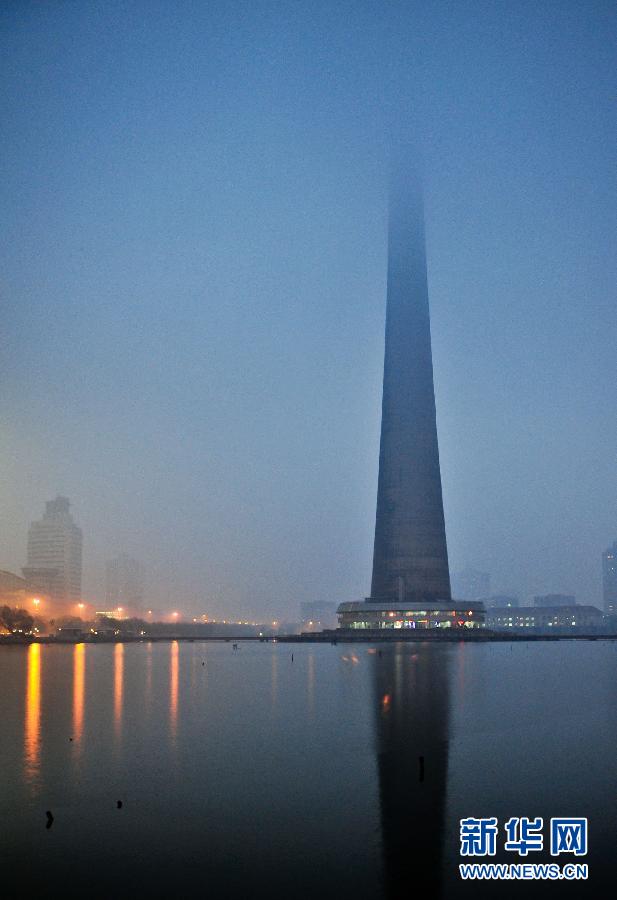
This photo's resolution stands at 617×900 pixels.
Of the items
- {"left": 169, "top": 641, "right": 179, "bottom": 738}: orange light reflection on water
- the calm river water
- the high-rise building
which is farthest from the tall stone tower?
the calm river water

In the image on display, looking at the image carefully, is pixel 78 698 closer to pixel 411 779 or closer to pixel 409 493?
pixel 411 779

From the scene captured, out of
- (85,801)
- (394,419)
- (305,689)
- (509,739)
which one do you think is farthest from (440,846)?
(394,419)

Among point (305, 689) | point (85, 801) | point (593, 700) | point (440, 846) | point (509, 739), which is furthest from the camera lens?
point (305, 689)

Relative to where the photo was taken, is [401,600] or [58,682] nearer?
[58,682]

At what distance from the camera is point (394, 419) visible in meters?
171

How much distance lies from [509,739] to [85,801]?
18908 millimetres

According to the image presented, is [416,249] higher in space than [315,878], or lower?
higher

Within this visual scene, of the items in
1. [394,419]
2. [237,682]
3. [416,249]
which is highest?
[416,249]

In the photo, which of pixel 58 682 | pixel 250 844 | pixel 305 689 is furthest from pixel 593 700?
pixel 250 844

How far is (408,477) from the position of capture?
16675 cm

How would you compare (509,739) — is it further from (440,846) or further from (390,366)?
(390,366)

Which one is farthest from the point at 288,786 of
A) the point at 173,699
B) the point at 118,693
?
the point at 118,693

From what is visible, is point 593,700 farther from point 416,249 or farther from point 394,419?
point 416,249

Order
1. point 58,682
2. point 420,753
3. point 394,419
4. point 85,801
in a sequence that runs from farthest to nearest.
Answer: point 394,419 → point 58,682 → point 420,753 → point 85,801
